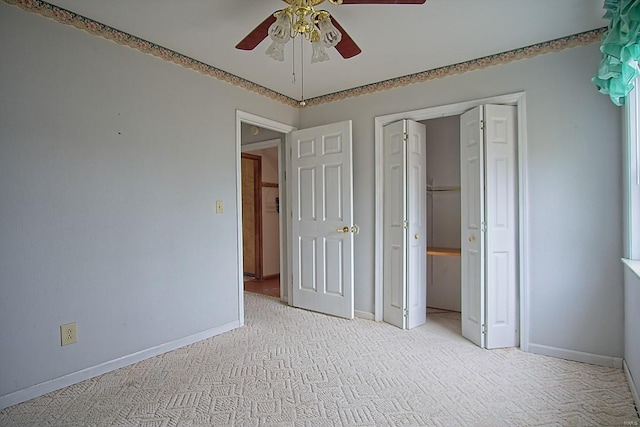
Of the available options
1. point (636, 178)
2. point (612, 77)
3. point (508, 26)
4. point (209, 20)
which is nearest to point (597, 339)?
point (636, 178)

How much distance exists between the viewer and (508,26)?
246 centimetres

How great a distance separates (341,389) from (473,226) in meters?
1.68

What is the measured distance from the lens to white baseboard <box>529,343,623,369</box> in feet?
8.15

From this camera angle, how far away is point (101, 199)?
243 cm

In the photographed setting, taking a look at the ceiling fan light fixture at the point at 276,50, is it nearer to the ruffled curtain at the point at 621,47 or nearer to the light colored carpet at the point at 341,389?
the ruffled curtain at the point at 621,47

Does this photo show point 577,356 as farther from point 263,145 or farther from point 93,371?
point 263,145

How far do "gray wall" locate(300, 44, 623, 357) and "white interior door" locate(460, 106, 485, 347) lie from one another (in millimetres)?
334

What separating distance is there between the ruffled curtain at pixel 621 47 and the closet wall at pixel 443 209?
1.98m

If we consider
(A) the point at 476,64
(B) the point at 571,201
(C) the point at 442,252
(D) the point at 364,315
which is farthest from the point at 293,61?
(D) the point at 364,315

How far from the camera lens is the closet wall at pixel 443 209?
159 inches

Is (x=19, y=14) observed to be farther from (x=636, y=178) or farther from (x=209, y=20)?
(x=636, y=178)

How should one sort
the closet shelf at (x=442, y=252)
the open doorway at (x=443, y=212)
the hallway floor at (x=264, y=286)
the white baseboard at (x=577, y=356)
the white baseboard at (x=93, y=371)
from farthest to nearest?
the hallway floor at (x=264, y=286), the open doorway at (x=443, y=212), the closet shelf at (x=442, y=252), the white baseboard at (x=577, y=356), the white baseboard at (x=93, y=371)

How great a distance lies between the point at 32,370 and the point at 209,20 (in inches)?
95.1

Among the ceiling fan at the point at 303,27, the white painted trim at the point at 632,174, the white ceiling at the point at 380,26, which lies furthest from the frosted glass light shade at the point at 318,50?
the white painted trim at the point at 632,174
